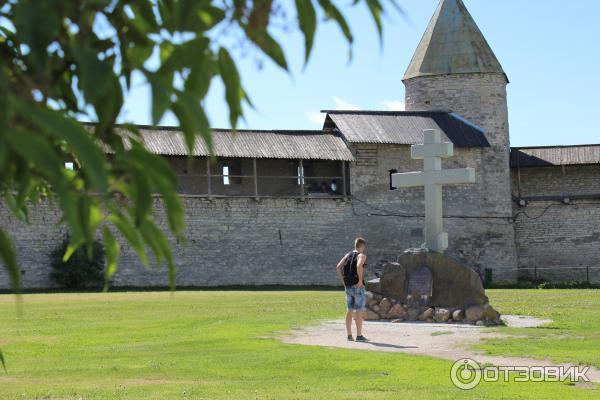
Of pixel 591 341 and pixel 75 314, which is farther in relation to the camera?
pixel 75 314

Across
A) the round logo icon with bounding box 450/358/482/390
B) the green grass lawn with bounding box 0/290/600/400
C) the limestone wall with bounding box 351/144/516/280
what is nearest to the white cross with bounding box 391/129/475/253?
the green grass lawn with bounding box 0/290/600/400

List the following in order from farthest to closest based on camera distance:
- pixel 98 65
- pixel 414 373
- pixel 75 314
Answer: pixel 75 314, pixel 414 373, pixel 98 65

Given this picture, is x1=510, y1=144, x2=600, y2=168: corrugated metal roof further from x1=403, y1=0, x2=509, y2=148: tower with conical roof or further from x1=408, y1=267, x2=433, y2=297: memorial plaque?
x1=408, y1=267, x2=433, y2=297: memorial plaque

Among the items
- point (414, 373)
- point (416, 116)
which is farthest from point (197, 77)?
point (416, 116)

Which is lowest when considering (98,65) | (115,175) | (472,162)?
(115,175)

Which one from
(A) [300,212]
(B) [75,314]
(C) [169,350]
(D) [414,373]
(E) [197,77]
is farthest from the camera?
(A) [300,212]

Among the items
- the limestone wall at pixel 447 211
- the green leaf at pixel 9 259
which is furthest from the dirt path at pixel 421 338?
the limestone wall at pixel 447 211

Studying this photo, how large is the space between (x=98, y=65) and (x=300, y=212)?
98.9ft

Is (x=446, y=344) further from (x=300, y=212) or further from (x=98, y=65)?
(x=300, y=212)

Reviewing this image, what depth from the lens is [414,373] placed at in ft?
27.5

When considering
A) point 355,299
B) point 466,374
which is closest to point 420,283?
point 355,299

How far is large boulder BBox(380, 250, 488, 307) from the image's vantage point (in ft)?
43.9

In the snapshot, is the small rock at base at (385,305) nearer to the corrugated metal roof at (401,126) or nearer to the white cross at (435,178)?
the white cross at (435,178)

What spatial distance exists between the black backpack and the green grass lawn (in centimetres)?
107
